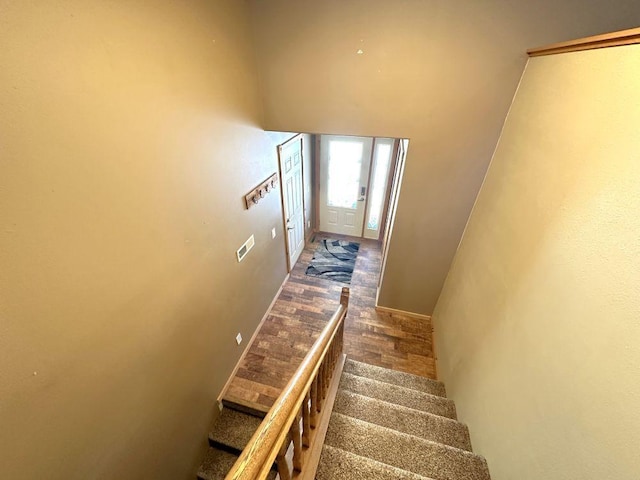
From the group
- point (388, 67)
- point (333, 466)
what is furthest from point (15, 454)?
point (388, 67)

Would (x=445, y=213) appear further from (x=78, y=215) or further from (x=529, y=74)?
(x=78, y=215)

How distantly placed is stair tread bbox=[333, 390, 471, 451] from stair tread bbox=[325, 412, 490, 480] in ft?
0.58

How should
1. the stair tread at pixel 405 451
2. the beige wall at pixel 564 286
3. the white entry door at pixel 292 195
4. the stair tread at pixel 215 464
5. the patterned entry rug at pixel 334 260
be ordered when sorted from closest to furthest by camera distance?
the beige wall at pixel 564 286
the stair tread at pixel 405 451
the stair tread at pixel 215 464
the white entry door at pixel 292 195
the patterned entry rug at pixel 334 260

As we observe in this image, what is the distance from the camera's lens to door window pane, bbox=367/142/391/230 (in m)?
4.43

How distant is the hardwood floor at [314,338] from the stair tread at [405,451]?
1.27m

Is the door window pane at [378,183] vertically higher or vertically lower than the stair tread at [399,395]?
higher

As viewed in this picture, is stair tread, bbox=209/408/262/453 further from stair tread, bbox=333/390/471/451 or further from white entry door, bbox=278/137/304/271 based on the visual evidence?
white entry door, bbox=278/137/304/271

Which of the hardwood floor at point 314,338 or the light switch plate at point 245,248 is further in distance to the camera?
the hardwood floor at point 314,338

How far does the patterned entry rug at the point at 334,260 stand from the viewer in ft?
14.4

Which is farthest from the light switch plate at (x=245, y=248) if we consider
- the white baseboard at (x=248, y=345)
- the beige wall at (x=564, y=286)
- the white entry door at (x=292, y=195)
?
the beige wall at (x=564, y=286)

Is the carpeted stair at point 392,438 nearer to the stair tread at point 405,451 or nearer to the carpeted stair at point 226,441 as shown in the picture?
the stair tread at point 405,451

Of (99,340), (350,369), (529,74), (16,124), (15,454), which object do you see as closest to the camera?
(16,124)

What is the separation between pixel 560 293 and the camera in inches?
44.6

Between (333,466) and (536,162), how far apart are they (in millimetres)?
2040
